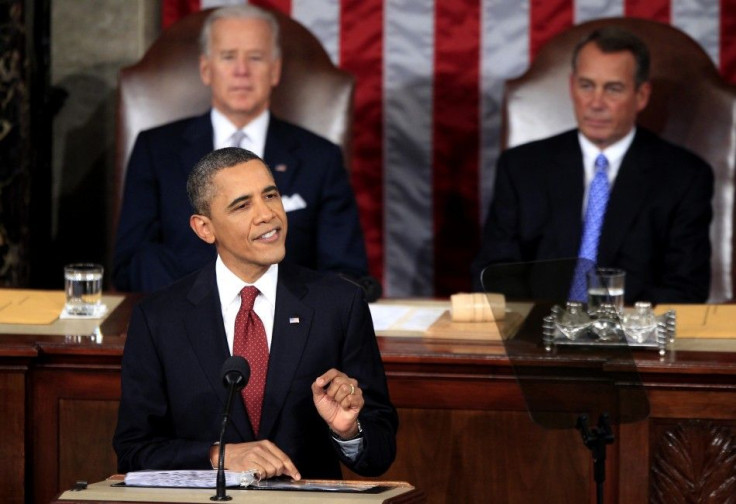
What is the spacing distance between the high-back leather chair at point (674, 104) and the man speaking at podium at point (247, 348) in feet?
7.26

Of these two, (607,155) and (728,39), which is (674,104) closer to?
(607,155)

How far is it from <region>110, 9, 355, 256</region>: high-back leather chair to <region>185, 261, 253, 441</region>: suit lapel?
2.09 m

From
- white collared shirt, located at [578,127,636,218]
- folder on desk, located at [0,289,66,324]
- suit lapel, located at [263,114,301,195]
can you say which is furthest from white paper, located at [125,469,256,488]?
white collared shirt, located at [578,127,636,218]

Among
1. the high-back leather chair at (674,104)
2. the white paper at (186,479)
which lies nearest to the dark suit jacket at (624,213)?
the high-back leather chair at (674,104)

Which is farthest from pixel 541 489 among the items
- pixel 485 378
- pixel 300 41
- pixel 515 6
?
pixel 515 6

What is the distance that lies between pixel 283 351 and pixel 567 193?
1.94 metres

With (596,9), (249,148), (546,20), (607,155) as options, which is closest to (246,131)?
(249,148)

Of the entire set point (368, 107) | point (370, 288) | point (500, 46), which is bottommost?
point (370, 288)

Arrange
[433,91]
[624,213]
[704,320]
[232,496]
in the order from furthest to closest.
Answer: [433,91] < [624,213] < [704,320] < [232,496]

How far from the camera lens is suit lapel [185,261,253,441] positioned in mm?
2695

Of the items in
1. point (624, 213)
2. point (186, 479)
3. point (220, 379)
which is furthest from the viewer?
point (624, 213)

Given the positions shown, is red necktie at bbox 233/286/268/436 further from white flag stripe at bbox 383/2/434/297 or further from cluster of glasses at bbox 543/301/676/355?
white flag stripe at bbox 383/2/434/297

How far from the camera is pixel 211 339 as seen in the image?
2729 mm

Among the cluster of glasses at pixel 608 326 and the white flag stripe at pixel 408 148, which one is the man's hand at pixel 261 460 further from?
the white flag stripe at pixel 408 148
